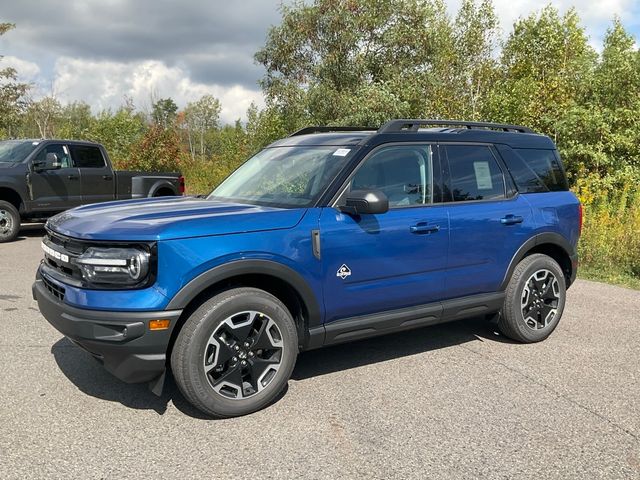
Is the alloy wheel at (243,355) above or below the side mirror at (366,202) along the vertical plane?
below

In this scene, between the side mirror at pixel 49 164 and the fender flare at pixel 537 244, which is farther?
the side mirror at pixel 49 164

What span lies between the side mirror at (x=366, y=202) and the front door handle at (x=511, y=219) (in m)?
1.40

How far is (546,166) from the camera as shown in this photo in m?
5.25

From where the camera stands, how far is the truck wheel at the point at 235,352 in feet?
10.8

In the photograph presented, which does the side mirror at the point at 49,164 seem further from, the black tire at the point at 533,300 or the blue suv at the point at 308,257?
the black tire at the point at 533,300

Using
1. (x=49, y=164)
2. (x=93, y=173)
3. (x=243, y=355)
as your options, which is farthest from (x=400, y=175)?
(x=93, y=173)

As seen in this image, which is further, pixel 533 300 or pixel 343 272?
pixel 533 300

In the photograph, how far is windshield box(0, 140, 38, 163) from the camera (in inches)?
427

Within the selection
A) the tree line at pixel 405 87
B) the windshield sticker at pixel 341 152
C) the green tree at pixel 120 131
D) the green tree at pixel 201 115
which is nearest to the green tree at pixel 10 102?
the green tree at pixel 120 131

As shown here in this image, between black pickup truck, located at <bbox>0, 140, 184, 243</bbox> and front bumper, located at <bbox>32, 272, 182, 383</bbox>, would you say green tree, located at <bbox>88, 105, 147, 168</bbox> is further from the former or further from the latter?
front bumper, located at <bbox>32, 272, 182, 383</bbox>

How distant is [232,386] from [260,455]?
0.56 metres

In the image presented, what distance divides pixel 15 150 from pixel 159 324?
965 centimetres

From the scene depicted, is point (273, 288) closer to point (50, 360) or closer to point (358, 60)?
point (50, 360)

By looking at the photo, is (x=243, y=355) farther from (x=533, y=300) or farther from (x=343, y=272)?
(x=533, y=300)
